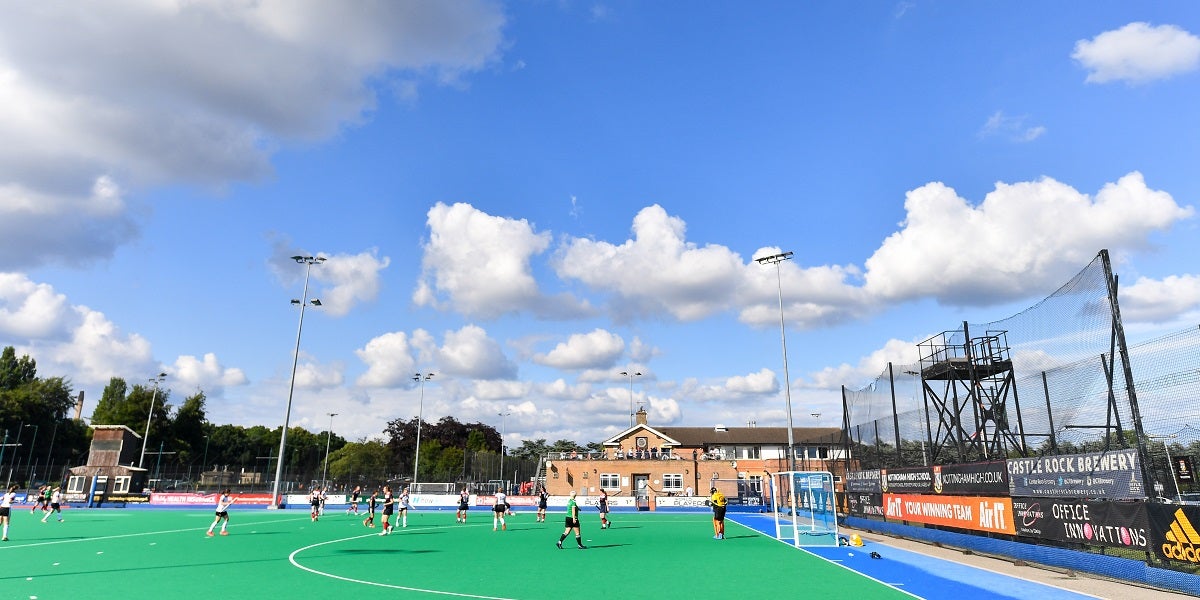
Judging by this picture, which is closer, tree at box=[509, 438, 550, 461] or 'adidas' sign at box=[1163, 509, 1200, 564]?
'adidas' sign at box=[1163, 509, 1200, 564]

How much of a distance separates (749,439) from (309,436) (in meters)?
114

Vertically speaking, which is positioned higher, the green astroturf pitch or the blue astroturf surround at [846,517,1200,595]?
the blue astroturf surround at [846,517,1200,595]

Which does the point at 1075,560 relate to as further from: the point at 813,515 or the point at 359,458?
the point at 359,458

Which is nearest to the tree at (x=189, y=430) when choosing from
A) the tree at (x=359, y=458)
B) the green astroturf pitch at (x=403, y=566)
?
the tree at (x=359, y=458)

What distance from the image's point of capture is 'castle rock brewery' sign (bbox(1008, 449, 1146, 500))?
44.4ft

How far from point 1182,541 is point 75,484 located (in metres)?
66.4

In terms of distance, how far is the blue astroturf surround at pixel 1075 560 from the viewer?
12.5 meters

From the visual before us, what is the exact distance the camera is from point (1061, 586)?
1370 centimetres

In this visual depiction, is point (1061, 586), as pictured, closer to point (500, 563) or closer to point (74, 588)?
point (500, 563)

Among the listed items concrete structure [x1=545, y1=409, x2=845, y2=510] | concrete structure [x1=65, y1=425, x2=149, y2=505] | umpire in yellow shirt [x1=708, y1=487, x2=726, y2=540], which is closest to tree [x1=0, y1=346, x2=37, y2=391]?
concrete structure [x1=65, y1=425, x2=149, y2=505]

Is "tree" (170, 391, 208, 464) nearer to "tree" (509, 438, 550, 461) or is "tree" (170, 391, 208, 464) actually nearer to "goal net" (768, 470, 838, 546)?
"tree" (509, 438, 550, 461)

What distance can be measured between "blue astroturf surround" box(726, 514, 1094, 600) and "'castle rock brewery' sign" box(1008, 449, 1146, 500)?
252 cm

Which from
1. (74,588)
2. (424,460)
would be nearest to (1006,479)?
(74,588)

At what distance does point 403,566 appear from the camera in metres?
16.3
